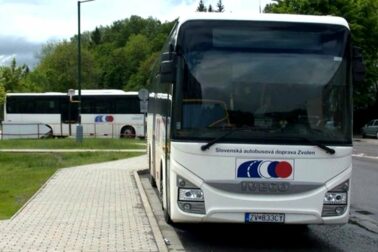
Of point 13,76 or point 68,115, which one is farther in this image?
point 13,76

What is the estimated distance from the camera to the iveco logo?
8.41m

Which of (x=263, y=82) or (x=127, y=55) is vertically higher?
(x=127, y=55)

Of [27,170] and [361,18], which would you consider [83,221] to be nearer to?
[27,170]

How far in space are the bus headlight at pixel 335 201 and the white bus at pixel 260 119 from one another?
0.01m

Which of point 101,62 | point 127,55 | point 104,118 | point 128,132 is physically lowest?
point 128,132

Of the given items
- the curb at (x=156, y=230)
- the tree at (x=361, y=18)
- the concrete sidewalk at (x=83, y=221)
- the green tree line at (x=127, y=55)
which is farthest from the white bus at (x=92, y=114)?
the curb at (x=156, y=230)

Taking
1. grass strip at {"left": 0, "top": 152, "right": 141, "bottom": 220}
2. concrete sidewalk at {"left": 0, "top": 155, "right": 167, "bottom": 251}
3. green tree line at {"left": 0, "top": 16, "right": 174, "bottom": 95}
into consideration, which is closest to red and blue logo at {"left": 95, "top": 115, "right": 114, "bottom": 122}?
green tree line at {"left": 0, "top": 16, "right": 174, "bottom": 95}

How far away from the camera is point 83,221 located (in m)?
10.2

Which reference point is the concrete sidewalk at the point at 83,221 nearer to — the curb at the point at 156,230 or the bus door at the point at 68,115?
the curb at the point at 156,230

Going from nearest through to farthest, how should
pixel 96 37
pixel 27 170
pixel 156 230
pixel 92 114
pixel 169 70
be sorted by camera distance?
pixel 169 70
pixel 156 230
pixel 27 170
pixel 92 114
pixel 96 37

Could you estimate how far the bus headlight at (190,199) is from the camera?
331 inches

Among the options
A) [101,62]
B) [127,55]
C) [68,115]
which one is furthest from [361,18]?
[101,62]

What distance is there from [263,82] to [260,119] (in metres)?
0.49

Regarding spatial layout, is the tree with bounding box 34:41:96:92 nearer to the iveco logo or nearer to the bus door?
the bus door
